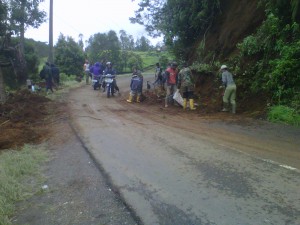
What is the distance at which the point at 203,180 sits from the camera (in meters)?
5.95

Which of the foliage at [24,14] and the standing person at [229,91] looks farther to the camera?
the foliage at [24,14]

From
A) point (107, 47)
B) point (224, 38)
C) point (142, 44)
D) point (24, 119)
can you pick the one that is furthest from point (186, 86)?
point (142, 44)

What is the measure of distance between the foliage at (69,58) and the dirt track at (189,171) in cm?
2792

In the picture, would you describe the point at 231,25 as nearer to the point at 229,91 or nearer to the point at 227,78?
the point at 227,78

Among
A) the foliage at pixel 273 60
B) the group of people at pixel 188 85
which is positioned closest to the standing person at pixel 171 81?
the group of people at pixel 188 85

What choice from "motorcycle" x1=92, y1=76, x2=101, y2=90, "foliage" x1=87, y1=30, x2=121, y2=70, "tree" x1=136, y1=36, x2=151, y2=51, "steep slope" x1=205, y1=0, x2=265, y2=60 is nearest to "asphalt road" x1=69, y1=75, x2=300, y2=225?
"steep slope" x1=205, y1=0, x2=265, y2=60

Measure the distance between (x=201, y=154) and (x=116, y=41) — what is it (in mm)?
47695

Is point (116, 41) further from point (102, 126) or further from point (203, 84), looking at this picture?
point (102, 126)

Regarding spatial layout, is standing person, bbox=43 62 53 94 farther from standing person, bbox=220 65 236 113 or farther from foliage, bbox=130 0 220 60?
standing person, bbox=220 65 236 113

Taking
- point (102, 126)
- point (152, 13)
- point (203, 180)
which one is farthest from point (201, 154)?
point (152, 13)

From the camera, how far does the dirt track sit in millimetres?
4834

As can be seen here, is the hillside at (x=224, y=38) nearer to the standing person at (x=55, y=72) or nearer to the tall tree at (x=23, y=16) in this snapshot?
the standing person at (x=55, y=72)

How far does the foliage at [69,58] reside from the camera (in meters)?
38.3

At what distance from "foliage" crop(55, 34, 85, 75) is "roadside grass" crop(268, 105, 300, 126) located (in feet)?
97.7
